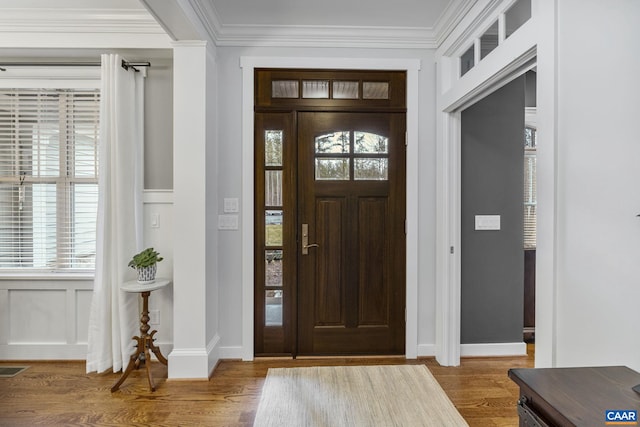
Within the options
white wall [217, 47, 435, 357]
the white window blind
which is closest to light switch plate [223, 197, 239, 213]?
white wall [217, 47, 435, 357]

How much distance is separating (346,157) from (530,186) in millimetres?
2296

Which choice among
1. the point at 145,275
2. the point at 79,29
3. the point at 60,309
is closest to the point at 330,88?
the point at 79,29

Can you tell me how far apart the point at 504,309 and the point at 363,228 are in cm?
141

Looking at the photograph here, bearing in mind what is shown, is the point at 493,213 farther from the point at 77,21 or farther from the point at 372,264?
the point at 77,21

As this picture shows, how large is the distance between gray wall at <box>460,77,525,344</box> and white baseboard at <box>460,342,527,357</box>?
0.11 ft

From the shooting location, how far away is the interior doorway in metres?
3.04

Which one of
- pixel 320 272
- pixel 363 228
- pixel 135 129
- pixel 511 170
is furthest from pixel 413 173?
pixel 135 129

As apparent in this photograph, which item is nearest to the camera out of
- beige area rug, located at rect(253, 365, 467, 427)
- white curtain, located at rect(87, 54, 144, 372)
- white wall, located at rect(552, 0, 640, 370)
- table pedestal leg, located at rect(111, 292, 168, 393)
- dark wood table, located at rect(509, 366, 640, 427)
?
dark wood table, located at rect(509, 366, 640, 427)

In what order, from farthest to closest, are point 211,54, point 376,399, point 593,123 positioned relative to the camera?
1. point 211,54
2. point 376,399
3. point 593,123

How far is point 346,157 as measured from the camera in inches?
120

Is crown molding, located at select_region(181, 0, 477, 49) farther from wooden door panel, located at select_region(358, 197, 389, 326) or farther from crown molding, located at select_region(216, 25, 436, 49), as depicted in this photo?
wooden door panel, located at select_region(358, 197, 389, 326)

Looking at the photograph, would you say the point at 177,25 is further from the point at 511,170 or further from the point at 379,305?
the point at 511,170

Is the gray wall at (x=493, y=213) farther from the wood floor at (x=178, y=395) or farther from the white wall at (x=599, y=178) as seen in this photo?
the white wall at (x=599, y=178)

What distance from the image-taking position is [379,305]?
3092mm
